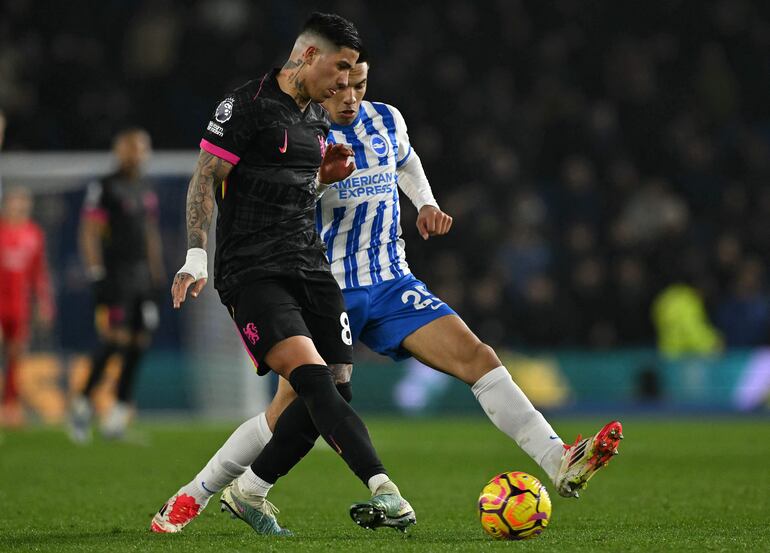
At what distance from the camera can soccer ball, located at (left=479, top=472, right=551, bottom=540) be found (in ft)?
15.0

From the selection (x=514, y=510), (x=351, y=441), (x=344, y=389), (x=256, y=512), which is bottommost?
(x=256, y=512)

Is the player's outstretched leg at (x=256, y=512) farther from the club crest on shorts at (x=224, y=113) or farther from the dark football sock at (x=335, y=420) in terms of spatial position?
the club crest on shorts at (x=224, y=113)

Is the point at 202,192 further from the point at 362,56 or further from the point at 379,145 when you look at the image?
the point at 379,145

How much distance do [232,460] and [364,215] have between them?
1.18 metres

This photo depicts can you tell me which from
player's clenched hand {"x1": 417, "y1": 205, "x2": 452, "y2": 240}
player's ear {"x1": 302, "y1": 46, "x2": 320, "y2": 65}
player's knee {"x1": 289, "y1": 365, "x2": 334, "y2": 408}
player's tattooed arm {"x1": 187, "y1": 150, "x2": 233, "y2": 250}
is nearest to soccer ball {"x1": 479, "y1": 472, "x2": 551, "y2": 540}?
player's knee {"x1": 289, "y1": 365, "x2": 334, "y2": 408}

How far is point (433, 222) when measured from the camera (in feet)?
17.7

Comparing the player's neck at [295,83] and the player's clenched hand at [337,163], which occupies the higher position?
the player's neck at [295,83]

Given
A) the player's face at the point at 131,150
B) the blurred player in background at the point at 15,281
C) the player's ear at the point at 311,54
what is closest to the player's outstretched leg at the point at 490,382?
the player's ear at the point at 311,54

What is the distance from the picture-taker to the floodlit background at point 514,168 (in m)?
14.6

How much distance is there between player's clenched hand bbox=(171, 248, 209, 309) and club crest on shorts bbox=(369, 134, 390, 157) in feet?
3.85

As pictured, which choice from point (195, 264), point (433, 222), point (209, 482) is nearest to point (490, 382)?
point (433, 222)

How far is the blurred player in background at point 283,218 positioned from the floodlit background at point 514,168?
906cm

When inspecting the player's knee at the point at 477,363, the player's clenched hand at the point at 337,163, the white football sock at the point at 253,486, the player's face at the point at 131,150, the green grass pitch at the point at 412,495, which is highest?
Result: the player's face at the point at 131,150

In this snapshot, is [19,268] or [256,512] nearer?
[256,512]
